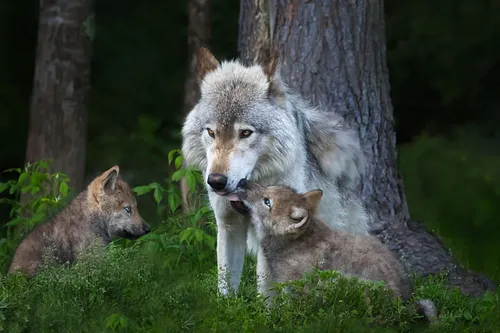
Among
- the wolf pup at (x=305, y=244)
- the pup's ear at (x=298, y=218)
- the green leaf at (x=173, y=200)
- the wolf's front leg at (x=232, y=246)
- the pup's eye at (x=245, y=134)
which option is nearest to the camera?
the wolf pup at (x=305, y=244)

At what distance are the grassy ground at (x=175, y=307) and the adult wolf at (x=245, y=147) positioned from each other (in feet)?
1.76

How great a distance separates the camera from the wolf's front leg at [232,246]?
7.48 meters

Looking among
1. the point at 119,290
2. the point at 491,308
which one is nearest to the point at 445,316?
the point at 491,308

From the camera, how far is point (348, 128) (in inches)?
342

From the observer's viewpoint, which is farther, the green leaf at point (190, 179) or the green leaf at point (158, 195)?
the green leaf at point (158, 195)

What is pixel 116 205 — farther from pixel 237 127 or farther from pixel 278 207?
pixel 278 207

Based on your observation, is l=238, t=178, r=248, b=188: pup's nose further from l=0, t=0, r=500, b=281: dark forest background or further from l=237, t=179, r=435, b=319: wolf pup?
l=0, t=0, r=500, b=281: dark forest background

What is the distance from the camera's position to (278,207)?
22.5 ft

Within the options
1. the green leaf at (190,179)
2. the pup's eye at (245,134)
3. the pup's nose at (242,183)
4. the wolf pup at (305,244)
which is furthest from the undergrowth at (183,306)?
the green leaf at (190,179)

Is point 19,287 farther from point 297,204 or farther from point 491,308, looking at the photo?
point 491,308

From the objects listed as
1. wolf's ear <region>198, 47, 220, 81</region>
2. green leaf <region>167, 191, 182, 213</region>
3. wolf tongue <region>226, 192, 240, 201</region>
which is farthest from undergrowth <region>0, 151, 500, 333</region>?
wolf's ear <region>198, 47, 220, 81</region>

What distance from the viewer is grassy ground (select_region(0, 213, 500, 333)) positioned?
6.11 metres

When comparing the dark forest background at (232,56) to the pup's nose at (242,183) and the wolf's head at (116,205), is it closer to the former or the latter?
the wolf's head at (116,205)

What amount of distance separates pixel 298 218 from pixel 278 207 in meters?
0.18
